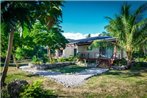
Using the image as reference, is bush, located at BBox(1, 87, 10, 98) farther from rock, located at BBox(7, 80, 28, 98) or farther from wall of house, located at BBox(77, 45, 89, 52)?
wall of house, located at BBox(77, 45, 89, 52)

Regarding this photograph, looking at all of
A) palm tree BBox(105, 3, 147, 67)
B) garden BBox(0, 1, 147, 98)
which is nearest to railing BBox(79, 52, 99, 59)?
garden BBox(0, 1, 147, 98)

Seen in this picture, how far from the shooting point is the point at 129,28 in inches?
966

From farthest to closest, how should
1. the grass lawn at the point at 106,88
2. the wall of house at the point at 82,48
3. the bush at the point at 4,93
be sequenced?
the wall of house at the point at 82,48 → the grass lawn at the point at 106,88 → the bush at the point at 4,93

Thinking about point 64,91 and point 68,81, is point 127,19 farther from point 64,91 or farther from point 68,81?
point 64,91

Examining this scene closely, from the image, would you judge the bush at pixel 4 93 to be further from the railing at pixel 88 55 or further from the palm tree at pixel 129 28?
the railing at pixel 88 55

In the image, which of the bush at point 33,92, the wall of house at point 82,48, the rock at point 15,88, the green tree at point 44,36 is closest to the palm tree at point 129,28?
the green tree at point 44,36

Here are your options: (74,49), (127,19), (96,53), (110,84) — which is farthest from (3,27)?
(74,49)

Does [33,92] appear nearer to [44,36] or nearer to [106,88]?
[106,88]

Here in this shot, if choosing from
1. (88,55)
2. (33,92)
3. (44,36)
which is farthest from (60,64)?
(33,92)

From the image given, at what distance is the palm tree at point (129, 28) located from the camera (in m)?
24.2

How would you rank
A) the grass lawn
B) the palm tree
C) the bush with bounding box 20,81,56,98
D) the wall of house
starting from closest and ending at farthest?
1. the bush with bounding box 20,81,56,98
2. the grass lawn
3. the palm tree
4. the wall of house

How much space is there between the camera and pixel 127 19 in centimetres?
2486

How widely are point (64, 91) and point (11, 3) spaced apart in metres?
6.07

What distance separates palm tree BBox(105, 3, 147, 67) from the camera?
79.5 feet
